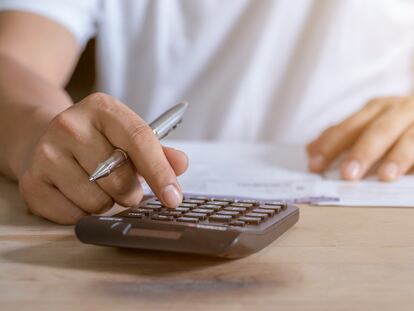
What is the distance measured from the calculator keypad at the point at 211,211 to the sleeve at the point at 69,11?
63 centimetres

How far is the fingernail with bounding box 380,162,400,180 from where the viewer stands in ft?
2.82

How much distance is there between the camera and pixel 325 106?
1.37 meters

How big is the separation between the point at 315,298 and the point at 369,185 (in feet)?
1.25

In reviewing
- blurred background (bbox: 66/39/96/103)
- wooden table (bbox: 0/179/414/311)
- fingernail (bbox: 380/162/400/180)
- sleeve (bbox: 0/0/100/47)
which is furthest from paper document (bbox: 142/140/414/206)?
blurred background (bbox: 66/39/96/103)

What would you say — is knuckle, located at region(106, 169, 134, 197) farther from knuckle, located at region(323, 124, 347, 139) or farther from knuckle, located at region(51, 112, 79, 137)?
knuckle, located at region(323, 124, 347, 139)

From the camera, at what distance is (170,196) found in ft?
1.98

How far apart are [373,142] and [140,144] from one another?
1.27 feet

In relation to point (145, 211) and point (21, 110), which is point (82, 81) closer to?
point (21, 110)

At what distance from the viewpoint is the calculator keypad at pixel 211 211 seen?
571 millimetres

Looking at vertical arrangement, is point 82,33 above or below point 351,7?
below

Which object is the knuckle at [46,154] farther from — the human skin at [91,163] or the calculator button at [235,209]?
the calculator button at [235,209]

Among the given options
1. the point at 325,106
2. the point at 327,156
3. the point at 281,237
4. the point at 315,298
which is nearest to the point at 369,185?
the point at 327,156

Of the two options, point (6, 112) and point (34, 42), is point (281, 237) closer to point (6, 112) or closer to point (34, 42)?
point (6, 112)

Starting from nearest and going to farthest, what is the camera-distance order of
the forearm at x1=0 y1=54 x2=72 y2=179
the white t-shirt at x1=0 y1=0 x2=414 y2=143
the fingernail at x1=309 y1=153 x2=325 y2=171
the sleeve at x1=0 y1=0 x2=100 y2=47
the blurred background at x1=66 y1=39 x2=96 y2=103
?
the forearm at x1=0 y1=54 x2=72 y2=179 → the fingernail at x1=309 y1=153 x2=325 y2=171 → the sleeve at x1=0 y1=0 x2=100 y2=47 → the white t-shirt at x1=0 y1=0 x2=414 y2=143 → the blurred background at x1=66 y1=39 x2=96 y2=103
